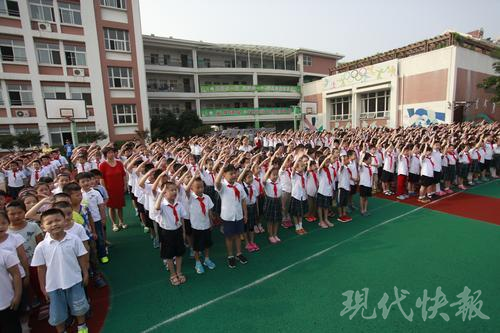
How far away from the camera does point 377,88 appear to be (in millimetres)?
22297

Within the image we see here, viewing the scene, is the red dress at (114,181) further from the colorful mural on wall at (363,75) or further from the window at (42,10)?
the colorful mural on wall at (363,75)

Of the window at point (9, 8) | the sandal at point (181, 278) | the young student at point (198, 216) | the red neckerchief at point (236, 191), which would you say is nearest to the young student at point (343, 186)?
the red neckerchief at point (236, 191)

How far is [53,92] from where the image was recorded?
1750 cm

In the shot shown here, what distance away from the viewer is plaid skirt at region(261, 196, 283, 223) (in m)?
4.77

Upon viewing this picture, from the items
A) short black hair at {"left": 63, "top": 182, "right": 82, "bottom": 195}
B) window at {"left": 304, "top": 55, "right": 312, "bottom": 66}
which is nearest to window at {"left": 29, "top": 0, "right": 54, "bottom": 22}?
short black hair at {"left": 63, "top": 182, "right": 82, "bottom": 195}

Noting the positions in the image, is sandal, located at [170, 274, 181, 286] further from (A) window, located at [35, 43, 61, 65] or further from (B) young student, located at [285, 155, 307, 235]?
(A) window, located at [35, 43, 61, 65]

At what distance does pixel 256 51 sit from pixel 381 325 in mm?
31194

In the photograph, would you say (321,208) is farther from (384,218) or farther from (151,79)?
(151,79)

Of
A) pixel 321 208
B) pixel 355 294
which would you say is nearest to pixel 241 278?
pixel 355 294

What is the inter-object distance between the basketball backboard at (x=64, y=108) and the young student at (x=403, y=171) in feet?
57.9

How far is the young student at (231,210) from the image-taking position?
13.1 feet

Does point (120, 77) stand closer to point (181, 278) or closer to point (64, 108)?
point (64, 108)

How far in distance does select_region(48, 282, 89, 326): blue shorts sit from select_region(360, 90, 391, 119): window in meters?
24.5

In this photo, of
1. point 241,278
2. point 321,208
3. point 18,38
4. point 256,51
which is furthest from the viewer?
point 256,51
